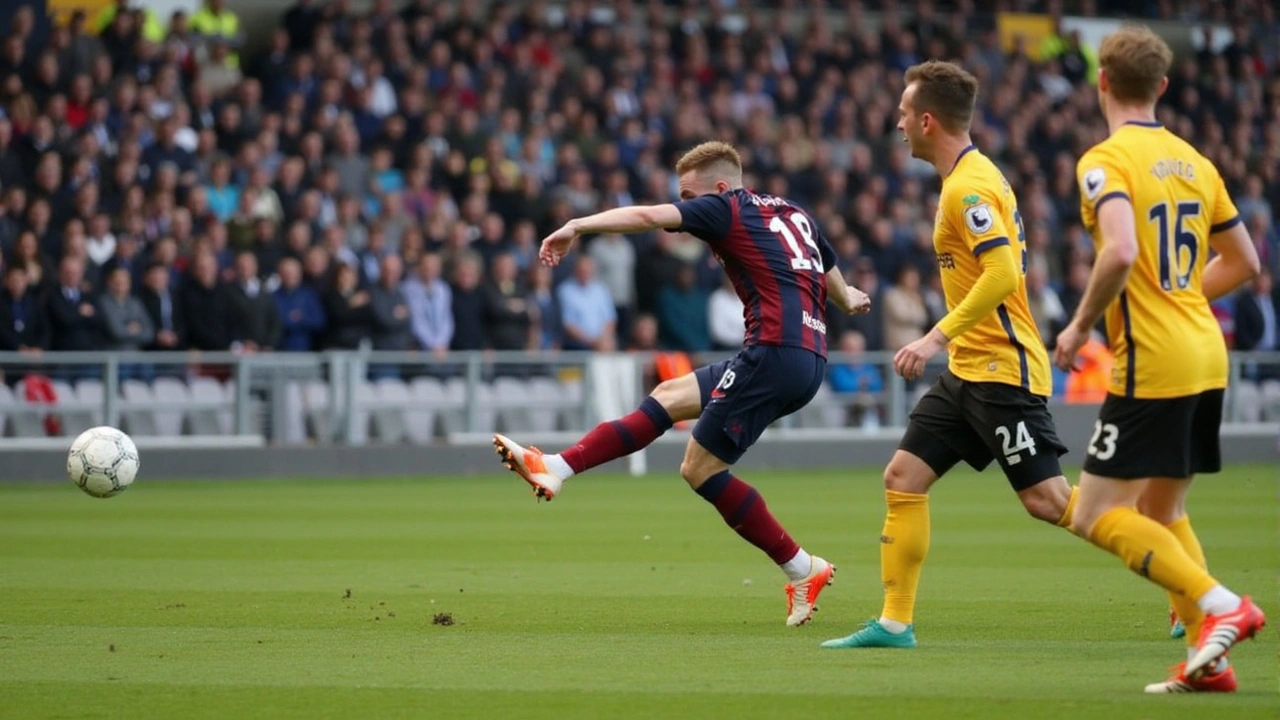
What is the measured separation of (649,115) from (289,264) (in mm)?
7436

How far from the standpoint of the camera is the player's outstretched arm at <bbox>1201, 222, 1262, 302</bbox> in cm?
649

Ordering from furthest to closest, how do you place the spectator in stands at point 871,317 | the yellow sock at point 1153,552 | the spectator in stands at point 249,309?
1. the spectator in stands at point 871,317
2. the spectator in stands at point 249,309
3. the yellow sock at point 1153,552

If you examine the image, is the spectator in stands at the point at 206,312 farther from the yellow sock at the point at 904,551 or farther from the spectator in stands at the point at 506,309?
the yellow sock at the point at 904,551

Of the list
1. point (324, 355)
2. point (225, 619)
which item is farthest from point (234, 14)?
point (225, 619)

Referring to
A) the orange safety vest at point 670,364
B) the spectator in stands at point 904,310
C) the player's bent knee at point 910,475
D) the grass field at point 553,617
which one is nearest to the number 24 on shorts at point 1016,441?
the player's bent knee at point 910,475

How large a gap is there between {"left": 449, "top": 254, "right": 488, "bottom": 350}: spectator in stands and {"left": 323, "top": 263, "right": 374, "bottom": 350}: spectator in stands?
1.12 metres

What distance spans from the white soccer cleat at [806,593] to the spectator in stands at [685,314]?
13.7 m

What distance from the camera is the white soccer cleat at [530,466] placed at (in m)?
8.76

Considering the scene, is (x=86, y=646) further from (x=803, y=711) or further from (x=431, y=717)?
(x=803, y=711)

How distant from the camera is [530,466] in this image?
28.9 ft

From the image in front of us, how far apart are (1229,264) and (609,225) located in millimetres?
2398

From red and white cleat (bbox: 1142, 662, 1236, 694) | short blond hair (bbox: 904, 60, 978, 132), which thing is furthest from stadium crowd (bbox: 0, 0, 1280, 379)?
red and white cleat (bbox: 1142, 662, 1236, 694)

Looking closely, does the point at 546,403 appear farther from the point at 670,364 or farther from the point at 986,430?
the point at 986,430

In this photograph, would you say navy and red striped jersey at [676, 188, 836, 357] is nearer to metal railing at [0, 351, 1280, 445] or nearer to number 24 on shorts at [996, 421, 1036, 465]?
number 24 on shorts at [996, 421, 1036, 465]
